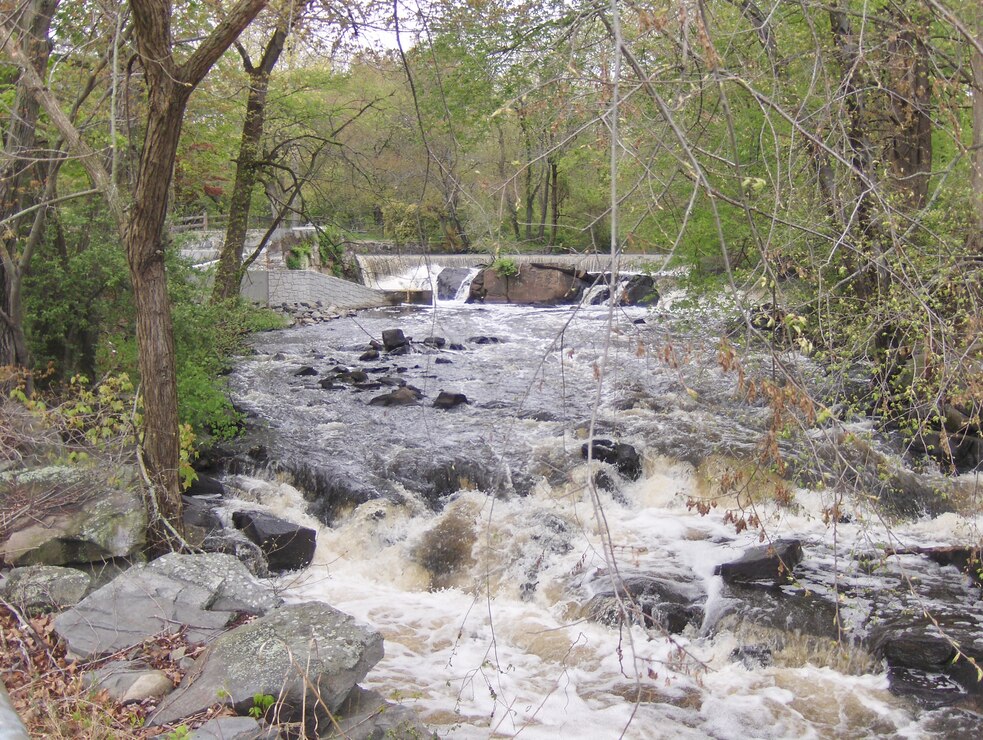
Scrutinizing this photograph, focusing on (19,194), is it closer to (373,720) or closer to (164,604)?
(164,604)

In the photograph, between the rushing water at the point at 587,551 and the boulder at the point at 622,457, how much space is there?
115mm

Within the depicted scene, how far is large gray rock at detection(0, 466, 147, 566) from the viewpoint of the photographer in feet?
19.5

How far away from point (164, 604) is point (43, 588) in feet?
2.85

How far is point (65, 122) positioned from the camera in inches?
227

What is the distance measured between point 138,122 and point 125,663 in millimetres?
6744

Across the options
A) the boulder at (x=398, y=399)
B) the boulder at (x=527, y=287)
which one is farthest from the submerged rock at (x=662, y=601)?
the boulder at (x=527, y=287)

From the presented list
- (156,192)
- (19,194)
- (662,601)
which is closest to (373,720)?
(662,601)

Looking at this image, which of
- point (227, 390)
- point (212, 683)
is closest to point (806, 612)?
point (212, 683)

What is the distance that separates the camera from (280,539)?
7.62m

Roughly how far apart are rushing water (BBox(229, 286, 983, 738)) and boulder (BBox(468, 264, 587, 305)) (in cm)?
1229

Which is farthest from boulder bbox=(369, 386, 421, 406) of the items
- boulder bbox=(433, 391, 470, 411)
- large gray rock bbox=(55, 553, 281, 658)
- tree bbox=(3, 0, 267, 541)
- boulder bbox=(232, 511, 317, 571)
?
large gray rock bbox=(55, 553, 281, 658)

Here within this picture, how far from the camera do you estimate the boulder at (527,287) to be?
984 inches

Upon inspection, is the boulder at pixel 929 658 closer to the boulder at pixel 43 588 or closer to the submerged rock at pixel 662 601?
the submerged rock at pixel 662 601

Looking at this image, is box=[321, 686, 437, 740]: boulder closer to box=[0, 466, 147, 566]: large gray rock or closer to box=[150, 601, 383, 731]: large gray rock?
box=[150, 601, 383, 731]: large gray rock
